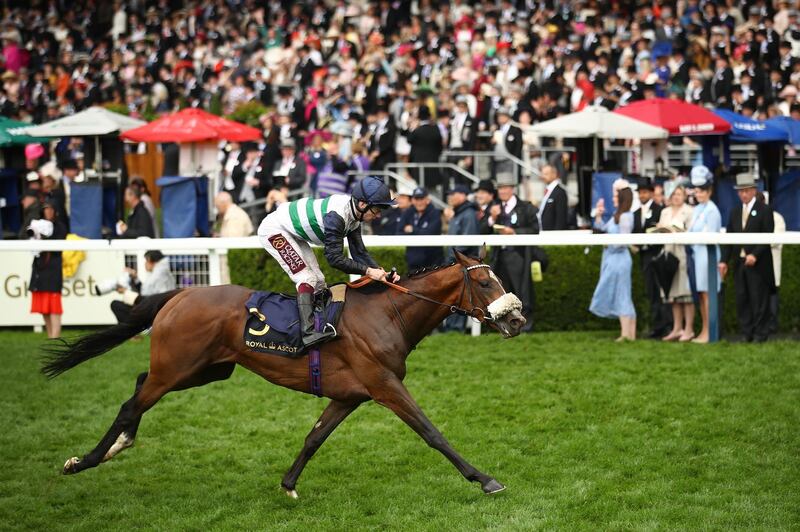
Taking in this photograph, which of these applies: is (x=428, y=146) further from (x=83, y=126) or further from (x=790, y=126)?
(x=790, y=126)

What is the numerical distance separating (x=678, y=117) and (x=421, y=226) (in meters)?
3.89

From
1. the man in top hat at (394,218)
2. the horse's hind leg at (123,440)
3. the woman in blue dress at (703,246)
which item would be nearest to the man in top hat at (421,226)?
the man in top hat at (394,218)

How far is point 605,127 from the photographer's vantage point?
14.0m

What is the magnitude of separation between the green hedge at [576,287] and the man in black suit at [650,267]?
37 centimetres

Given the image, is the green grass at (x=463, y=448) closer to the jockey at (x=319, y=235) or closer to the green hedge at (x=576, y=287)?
the green hedge at (x=576, y=287)

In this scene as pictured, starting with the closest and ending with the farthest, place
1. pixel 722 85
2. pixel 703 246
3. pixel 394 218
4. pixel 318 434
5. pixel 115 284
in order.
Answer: pixel 318 434 < pixel 703 246 < pixel 115 284 < pixel 394 218 < pixel 722 85

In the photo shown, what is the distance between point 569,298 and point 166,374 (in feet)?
19.9

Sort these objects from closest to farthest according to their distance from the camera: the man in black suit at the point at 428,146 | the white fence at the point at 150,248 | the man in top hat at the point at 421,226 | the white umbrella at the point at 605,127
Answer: the white fence at the point at 150,248 < the man in top hat at the point at 421,226 < the white umbrella at the point at 605,127 < the man in black suit at the point at 428,146

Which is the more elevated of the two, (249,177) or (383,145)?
(383,145)

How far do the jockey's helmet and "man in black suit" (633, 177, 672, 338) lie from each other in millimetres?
5283

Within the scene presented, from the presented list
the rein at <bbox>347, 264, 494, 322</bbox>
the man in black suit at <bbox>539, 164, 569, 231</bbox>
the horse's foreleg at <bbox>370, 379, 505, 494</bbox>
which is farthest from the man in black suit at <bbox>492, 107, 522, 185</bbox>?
the horse's foreleg at <bbox>370, 379, 505, 494</bbox>

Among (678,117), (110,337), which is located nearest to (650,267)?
(678,117)

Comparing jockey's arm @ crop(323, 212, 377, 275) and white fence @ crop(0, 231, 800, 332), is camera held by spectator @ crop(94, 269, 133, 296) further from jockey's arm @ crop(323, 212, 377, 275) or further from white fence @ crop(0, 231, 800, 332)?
jockey's arm @ crop(323, 212, 377, 275)

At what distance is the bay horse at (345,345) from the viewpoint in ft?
23.1
